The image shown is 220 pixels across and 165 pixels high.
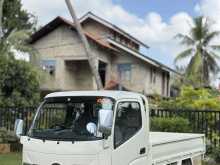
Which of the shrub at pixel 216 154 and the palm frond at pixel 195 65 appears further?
the palm frond at pixel 195 65

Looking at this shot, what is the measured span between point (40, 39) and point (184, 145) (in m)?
29.1

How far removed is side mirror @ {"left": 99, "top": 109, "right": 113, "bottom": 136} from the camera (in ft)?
22.6

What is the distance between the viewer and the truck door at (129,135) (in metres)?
7.23

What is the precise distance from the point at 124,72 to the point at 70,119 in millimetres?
31047

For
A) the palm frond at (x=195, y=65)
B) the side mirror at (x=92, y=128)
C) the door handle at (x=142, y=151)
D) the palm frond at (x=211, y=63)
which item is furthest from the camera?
the palm frond at (x=211, y=63)

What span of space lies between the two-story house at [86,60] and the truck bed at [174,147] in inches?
999

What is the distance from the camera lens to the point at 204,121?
15.8 m

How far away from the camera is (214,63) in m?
49.5

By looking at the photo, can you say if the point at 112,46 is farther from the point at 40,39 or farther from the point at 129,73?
the point at 40,39

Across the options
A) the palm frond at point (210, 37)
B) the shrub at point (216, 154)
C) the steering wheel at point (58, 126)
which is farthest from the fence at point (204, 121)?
the palm frond at point (210, 37)

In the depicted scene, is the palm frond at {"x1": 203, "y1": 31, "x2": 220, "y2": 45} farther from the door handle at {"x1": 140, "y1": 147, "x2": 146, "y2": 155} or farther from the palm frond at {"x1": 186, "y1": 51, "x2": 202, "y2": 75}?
the door handle at {"x1": 140, "y1": 147, "x2": 146, "y2": 155}

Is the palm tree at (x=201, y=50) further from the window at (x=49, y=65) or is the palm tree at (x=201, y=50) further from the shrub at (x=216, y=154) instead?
the shrub at (x=216, y=154)

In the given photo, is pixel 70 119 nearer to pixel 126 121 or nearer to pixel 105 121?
pixel 126 121

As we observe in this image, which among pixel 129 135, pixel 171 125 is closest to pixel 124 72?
pixel 171 125
